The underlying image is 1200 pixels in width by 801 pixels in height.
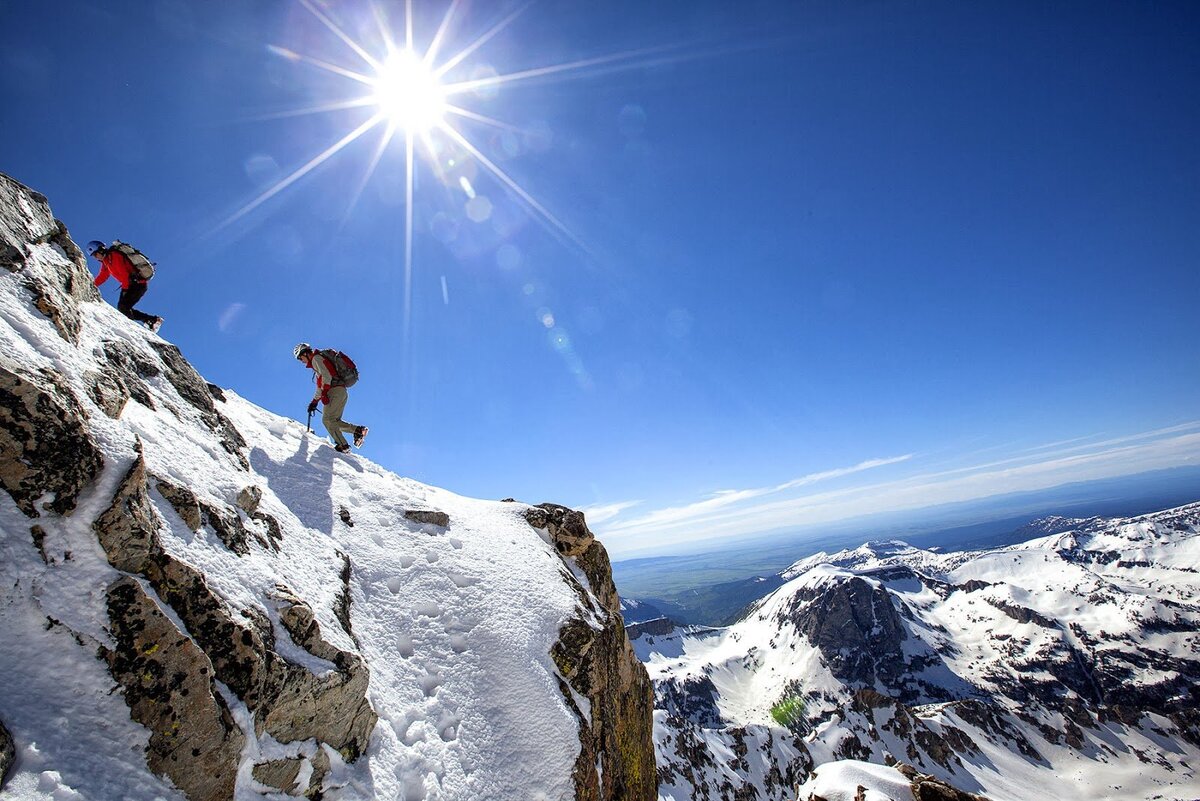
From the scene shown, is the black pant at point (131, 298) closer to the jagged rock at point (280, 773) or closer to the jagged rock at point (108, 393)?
the jagged rock at point (108, 393)

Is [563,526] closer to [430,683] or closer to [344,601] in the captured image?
[430,683]

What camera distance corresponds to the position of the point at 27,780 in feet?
18.2

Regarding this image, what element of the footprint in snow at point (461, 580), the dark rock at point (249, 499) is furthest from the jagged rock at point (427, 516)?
the dark rock at point (249, 499)

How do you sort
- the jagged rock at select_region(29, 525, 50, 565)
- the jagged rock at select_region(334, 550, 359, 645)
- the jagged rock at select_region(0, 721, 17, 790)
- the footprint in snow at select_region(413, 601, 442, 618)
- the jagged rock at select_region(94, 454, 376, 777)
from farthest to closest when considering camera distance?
the footprint in snow at select_region(413, 601, 442, 618), the jagged rock at select_region(334, 550, 359, 645), the jagged rock at select_region(94, 454, 376, 777), the jagged rock at select_region(29, 525, 50, 565), the jagged rock at select_region(0, 721, 17, 790)

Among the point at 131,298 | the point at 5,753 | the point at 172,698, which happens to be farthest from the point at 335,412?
the point at 5,753

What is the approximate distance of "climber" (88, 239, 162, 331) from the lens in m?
15.9

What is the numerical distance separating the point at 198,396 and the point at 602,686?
1561 centimetres

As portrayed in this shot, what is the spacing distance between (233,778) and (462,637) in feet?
20.6

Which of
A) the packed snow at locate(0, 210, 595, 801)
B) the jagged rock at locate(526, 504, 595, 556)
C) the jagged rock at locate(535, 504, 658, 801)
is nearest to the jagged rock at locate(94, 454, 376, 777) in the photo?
the packed snow at locate(0, 210, 595, 801)

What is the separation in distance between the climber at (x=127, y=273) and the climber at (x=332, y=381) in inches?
194

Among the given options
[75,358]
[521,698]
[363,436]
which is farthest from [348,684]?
[363,436]

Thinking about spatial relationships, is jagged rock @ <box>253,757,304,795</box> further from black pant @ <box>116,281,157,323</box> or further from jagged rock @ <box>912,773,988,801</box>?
jagged rock @ <box>912,773,988,801</box>

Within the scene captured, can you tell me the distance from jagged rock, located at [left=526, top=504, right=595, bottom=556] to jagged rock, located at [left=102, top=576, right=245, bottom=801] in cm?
1424

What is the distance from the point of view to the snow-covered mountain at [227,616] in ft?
22.4
